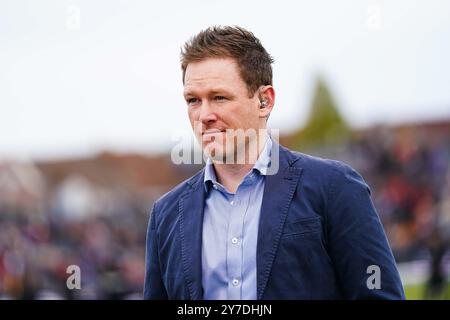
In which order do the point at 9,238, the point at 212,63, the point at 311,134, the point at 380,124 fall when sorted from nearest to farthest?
the point at 212,63, the point at 9,238, the point at 380,124, the point at 311,134

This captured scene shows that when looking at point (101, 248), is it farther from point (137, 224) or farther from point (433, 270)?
point (433, 270)

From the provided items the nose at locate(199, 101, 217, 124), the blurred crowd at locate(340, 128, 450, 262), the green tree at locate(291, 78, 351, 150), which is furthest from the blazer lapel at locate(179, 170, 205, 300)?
the green tree at locate(291, 78, 351, 150)

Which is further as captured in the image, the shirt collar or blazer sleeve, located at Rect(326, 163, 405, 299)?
the shirt collar

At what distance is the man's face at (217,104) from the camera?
2.62 metres

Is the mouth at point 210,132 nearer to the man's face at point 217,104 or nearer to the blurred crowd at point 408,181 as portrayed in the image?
the man's face at point 217,104

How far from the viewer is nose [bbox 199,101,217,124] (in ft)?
8.57

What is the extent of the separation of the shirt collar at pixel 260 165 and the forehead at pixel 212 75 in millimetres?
239

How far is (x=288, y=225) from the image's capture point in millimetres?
2531

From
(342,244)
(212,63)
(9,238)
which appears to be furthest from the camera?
(9,238)

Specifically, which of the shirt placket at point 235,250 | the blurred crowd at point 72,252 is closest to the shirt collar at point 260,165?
the shirt placket at point 235,250

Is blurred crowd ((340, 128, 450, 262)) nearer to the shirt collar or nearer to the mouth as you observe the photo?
the shirt collar

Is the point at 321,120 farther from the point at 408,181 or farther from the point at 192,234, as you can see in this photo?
the point at 192,234

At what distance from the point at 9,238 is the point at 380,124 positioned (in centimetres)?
804
